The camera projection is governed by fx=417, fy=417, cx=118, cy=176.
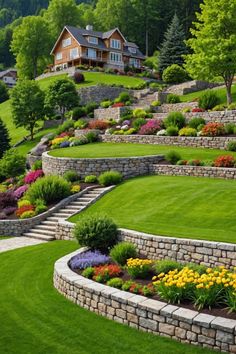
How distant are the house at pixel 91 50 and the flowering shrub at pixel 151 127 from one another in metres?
37.7

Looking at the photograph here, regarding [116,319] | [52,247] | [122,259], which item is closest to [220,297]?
[116,319]

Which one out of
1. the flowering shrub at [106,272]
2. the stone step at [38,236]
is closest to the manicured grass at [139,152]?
the stone step at [38,236]

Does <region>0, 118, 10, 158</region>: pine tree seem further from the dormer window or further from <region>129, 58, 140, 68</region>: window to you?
the dormer window

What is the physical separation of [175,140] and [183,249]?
1564cm

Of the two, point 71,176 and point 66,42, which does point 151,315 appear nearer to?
point 71,176

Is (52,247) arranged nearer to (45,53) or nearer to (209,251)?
(209,251)

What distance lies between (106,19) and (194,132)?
6375 centimetres

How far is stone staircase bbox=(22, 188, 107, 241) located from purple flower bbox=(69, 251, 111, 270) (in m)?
5.27

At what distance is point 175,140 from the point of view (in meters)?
25.6

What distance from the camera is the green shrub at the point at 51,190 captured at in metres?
19.6

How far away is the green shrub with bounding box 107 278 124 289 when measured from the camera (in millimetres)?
9312

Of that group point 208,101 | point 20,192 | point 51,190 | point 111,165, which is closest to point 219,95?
point 208,101

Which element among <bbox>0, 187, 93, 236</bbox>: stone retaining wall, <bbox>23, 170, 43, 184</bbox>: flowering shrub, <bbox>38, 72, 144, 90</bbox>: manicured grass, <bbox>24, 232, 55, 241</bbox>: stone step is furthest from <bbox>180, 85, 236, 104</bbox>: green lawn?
<bbox>24, 232, 55, 241</bbox>: stone step

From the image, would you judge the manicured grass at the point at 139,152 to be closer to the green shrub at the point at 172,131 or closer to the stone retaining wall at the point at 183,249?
the green shrub at the point at 172,131
